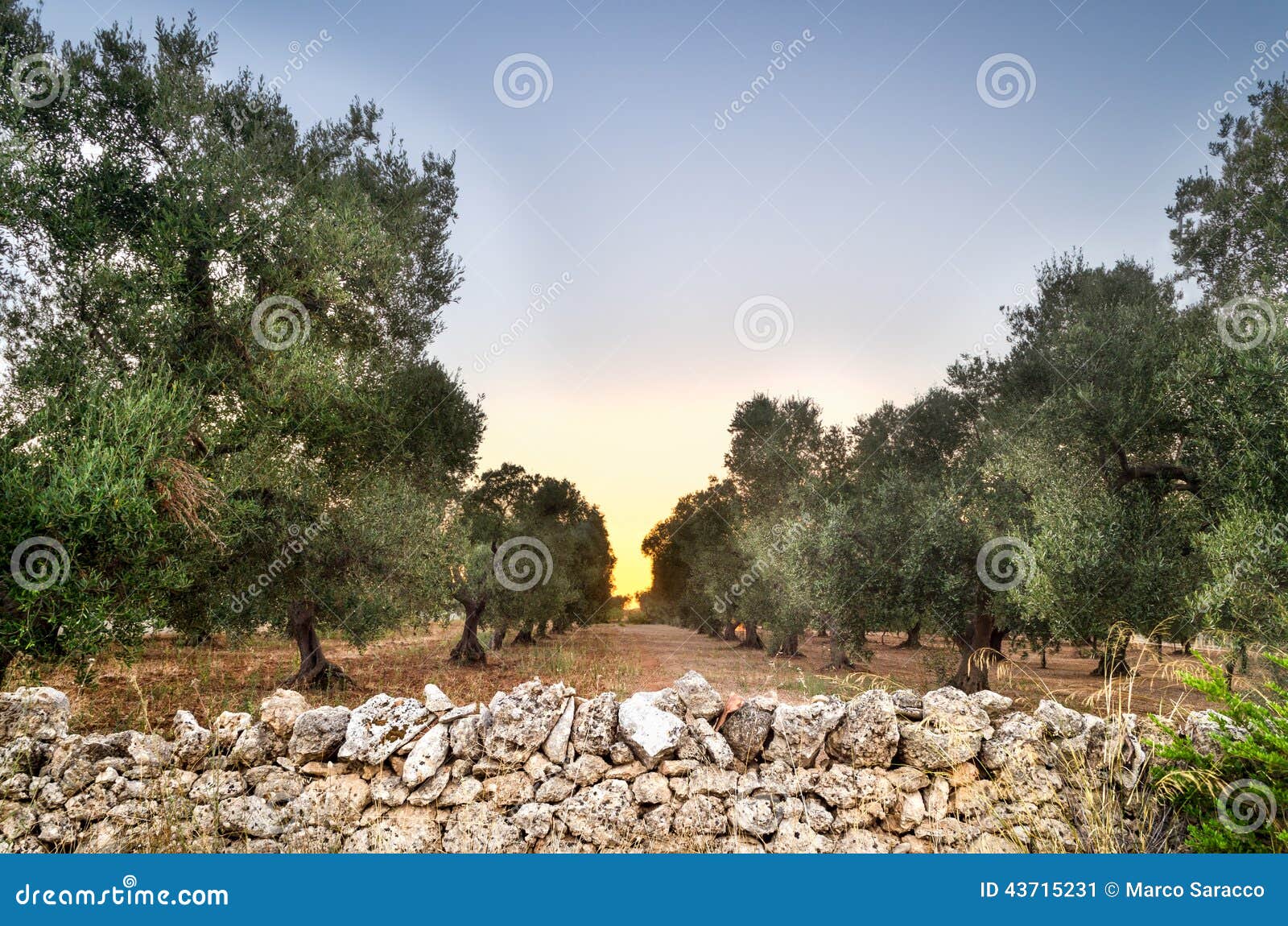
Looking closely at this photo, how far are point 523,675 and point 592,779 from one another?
1577 cm

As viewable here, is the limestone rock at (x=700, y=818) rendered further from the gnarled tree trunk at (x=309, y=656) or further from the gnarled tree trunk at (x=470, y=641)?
the gnarled tree trunk at (x=470, y=641)

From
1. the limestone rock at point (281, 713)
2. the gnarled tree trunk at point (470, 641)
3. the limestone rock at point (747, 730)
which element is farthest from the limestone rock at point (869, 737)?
the gnarled tree trunk at point (470, 641)

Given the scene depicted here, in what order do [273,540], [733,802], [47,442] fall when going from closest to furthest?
1. [733,802]
2. [47,442]
3. [273,540]

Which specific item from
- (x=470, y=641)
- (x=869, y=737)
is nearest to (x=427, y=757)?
(x=869, y=737)

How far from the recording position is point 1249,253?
17078mm

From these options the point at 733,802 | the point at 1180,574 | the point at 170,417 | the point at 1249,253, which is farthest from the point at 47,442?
the point at 1249,253

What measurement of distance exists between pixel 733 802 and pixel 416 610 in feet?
37.9

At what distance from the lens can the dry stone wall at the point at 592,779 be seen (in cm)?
562

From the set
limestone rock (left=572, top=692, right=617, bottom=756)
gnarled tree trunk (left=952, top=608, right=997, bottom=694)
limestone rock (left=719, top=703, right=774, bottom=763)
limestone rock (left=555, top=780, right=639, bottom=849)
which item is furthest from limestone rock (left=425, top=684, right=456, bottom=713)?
gnarled tree trunk (left=952, top=608, right=997, bottom=694)

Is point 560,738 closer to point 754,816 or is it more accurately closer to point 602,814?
point 602,814

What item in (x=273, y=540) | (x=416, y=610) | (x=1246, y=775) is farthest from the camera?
(x=416, y=610)

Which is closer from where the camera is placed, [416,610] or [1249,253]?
[416,610]

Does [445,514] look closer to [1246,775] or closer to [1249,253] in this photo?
[1246,775]

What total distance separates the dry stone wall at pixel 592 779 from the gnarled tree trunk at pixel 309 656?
31.3 feet
